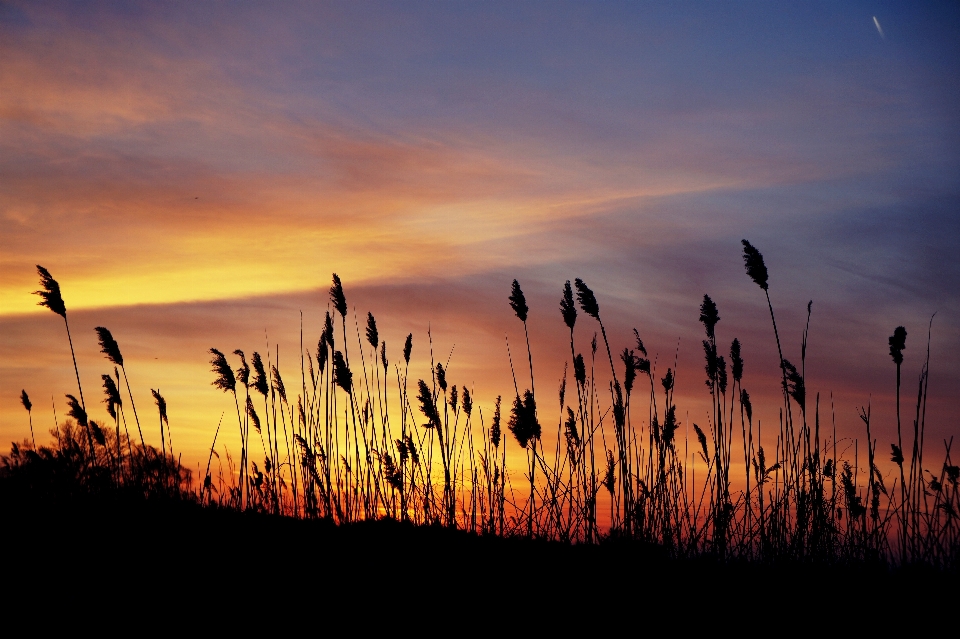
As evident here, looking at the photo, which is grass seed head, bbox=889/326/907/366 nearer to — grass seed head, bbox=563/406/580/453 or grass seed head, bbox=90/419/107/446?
grass seed head, bbox=563/406/580/453

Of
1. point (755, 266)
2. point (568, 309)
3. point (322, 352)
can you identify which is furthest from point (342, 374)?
point (755, 266)

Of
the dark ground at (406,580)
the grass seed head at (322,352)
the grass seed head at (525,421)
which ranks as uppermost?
the grass seed head at (322,352)

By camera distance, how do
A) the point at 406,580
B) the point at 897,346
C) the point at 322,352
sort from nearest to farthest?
the point at 406,580
the point at 897,346
the point at 322,352

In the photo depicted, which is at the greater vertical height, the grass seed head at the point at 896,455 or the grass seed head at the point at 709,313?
the grass seed head at the point at 709,313

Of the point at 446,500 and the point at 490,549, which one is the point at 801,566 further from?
the point at 446,500

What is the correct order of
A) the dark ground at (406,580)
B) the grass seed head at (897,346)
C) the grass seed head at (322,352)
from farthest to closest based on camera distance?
the grass seed head at (322,352)
the grass seed head at (897,346)
the dark ground at (406,580)

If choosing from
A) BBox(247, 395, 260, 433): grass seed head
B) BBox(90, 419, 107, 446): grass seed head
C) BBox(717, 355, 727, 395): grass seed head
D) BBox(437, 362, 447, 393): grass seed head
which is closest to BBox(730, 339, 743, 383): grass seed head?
BBox(717, 355, 727, 395): grass seed head

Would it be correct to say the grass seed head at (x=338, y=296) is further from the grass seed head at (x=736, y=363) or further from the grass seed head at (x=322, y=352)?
the grass seed head at (x=736, y=363)

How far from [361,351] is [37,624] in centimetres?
381

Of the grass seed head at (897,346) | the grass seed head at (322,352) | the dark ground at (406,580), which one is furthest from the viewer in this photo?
the grass seed head at (322,352)

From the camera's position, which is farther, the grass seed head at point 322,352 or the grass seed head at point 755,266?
the grass seed head at point 322,352

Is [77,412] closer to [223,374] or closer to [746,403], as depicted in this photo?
[223,374]

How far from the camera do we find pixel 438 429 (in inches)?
274

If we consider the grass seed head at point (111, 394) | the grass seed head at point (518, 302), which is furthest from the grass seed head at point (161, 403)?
the grass seed head at point (518, 302)
